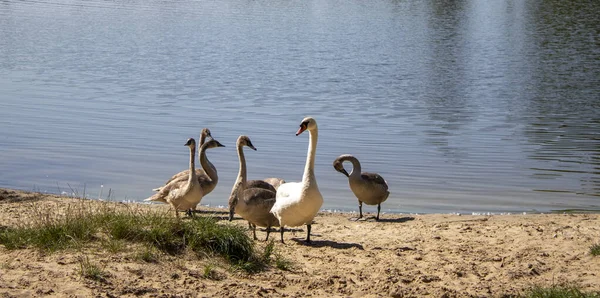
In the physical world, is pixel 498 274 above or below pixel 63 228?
below

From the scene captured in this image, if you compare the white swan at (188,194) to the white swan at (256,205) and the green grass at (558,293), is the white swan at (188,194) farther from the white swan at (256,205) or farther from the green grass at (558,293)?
the green grass at (558,293)

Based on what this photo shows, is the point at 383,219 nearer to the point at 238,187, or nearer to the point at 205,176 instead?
the point at 238,187

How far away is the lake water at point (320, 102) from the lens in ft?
47.0

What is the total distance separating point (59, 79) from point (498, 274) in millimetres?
19325

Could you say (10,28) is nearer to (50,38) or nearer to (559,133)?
(50,38)

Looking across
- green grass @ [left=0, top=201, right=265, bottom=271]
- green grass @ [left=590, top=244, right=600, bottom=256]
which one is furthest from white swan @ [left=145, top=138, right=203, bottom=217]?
green grass @ [left=590, top=244, right=600, bottom=256]

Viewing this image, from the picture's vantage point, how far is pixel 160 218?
807cm

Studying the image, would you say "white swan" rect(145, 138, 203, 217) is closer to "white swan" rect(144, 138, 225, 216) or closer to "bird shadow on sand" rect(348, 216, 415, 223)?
"white swan" rect(144, 138, 225, 216)

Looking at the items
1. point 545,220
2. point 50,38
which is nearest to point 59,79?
point 50,38

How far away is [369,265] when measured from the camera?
27.1 ft

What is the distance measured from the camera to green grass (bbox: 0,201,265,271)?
7621 millimetres

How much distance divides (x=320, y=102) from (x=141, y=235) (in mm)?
14419

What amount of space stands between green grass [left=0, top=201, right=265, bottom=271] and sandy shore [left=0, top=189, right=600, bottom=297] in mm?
141

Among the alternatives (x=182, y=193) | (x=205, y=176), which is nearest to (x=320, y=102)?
(x=205, y=176)
